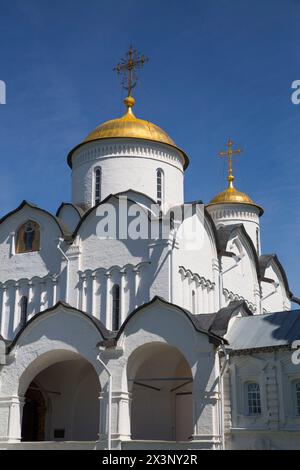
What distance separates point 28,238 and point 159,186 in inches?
158

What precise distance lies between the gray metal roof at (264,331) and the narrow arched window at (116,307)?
3.09 metres

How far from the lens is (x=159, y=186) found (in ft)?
64.5

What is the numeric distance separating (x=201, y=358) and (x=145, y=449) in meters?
2.20

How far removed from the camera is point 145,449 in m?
14.1

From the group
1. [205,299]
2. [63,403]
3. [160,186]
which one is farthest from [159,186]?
[63,403]

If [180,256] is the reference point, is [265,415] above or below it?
below

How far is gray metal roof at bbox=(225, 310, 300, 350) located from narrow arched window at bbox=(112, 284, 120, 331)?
10.1 feet

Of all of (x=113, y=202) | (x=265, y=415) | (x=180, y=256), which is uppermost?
(x=113, y=202)

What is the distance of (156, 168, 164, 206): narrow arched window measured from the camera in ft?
64.2

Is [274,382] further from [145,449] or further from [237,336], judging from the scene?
[145,449]

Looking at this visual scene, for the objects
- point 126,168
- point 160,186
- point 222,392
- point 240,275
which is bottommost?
point 222,392

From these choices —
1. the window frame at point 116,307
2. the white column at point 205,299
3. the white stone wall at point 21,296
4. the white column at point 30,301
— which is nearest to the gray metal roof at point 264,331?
the white column at point 205,299

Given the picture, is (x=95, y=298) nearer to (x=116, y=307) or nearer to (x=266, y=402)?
(x=116, y=307)
